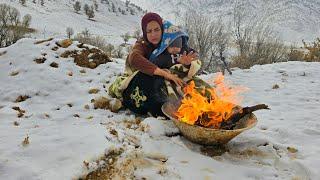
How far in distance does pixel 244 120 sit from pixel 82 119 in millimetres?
1874

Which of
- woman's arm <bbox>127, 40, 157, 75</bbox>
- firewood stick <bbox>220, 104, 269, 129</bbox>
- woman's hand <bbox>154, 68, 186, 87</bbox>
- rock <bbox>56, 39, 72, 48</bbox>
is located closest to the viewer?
firewood stick <bbox>220, 104, 269, 129</bbox>

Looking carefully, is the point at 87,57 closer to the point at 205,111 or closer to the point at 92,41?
the point at 205,111

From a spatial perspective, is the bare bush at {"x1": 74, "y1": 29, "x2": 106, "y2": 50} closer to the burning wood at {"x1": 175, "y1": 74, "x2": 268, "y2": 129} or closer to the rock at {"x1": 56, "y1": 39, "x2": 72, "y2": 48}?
the rock at {"x1": 56, "y1": 39, "x2": 72, "y2": 48}

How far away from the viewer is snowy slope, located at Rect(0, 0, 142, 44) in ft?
109

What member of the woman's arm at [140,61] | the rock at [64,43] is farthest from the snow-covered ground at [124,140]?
the rock at [64,43]

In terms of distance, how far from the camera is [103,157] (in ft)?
9.80

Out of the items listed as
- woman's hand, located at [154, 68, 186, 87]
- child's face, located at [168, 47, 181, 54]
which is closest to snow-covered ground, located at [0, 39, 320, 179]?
woman's hand, located at [154, 68, 186, 87]

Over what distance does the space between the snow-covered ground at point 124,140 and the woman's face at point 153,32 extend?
0.97 m

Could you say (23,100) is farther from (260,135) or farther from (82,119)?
(260,135)

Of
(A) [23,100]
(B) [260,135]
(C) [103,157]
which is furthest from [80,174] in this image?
(A) [23,100]

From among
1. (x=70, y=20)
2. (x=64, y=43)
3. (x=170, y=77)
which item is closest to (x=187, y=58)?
(x=170, y=77)

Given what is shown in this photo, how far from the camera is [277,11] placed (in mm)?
98938

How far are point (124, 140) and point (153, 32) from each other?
1.58 meters

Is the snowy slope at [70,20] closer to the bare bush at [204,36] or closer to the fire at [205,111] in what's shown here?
the bare bush at [204,36]
